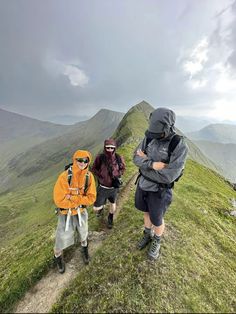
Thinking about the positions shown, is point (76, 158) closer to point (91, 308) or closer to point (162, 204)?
point (162, 204)

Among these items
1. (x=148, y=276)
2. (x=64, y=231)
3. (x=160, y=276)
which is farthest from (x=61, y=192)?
(x=160, y=276)

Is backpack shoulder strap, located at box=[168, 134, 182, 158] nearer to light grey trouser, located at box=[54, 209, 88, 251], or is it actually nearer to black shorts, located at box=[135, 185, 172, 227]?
black shorts, located at box=[135, 185, 172, 227]

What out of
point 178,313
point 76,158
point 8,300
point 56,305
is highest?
point 76,158

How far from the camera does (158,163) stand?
23.9 ft

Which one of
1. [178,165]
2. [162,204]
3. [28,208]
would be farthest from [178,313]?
[28,208]

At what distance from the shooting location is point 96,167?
38.7 feet

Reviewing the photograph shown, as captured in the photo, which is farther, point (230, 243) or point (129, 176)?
point (129, 176)

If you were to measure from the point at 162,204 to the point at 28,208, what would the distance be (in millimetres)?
132851

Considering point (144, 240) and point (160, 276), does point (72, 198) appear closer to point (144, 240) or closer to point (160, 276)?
point (144, 240)

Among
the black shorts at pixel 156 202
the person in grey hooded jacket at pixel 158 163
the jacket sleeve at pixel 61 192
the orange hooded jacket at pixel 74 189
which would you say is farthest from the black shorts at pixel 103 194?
the black shorts at pixel 156 202

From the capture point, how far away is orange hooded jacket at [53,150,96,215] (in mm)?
8289

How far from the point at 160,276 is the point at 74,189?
15.8ft

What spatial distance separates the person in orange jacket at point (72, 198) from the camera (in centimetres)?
833

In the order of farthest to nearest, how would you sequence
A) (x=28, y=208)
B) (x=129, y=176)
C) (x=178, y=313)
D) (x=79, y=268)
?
(x=28, y=208), (x=129, y=176), (x=79, y=268), (x=178, y=313)
